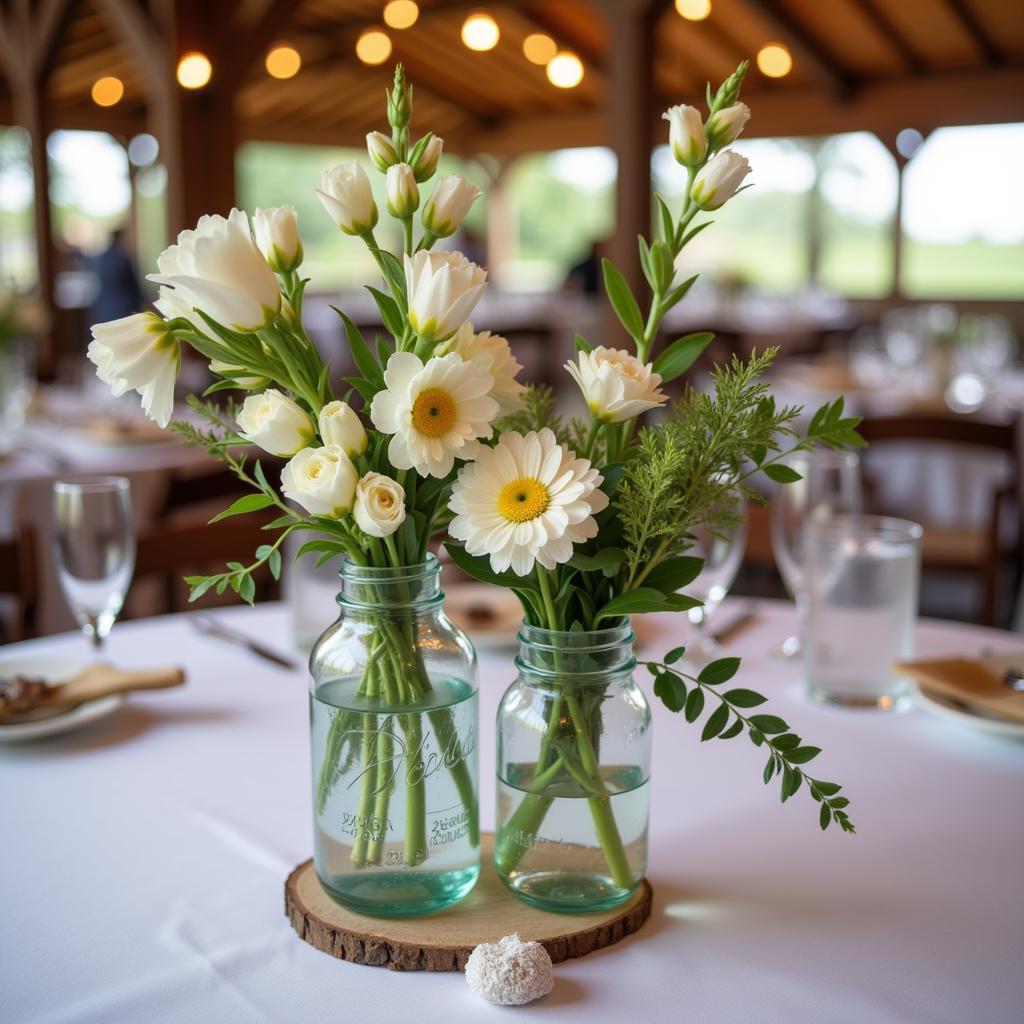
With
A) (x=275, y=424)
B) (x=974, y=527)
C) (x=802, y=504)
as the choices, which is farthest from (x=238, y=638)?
(x=974, y=527)

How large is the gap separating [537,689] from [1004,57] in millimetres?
12000

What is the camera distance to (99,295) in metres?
8.85

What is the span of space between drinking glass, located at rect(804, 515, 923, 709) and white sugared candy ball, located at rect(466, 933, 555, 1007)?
2.17ft

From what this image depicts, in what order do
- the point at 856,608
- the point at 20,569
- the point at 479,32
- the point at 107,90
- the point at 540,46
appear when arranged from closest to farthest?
the point at 856,608, the point at 20,569, the point at 479,32, the point at 540,46, the point at 107,90

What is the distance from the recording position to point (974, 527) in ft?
12.3

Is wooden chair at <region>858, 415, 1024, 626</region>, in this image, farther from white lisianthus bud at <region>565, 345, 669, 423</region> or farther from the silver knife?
white lisianthus bud at <region>565, 345, 669, 423</region>

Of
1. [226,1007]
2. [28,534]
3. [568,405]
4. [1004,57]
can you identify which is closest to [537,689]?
[226,1007]

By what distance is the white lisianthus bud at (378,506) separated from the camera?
28.4 inches

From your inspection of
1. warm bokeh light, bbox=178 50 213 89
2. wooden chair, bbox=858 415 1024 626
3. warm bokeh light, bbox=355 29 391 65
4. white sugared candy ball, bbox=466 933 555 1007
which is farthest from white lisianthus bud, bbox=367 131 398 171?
warm bokeh light, bbox=355 29 391 65

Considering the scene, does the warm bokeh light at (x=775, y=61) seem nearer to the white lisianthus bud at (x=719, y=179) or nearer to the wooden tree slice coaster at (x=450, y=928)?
the white lisianthus bud at (x=719, y=179)

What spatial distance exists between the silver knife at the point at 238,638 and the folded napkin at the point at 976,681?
72cm

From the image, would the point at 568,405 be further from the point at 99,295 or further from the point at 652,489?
the point at 652,489

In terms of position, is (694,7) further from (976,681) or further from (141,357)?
(141,357)

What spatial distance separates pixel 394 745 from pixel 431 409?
9.4 inches
